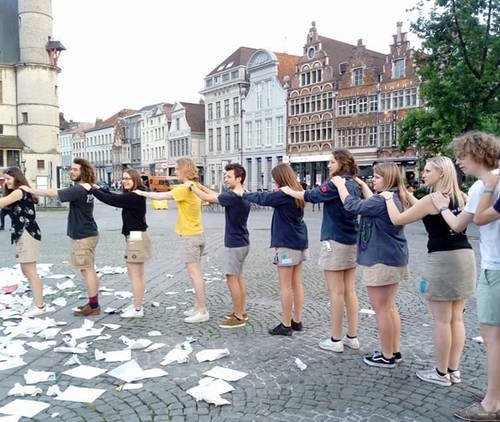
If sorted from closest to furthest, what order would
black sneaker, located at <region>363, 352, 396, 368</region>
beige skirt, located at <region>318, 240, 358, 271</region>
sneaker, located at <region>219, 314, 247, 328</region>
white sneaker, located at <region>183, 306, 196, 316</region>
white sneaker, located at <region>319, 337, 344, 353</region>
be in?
black sneaker, located at <region>363, 352, 396, 368</region>, beige skirt, located at <region>318, 240, 358, 271</region>, white sneaker, located at <region>319, 337, 344, 353</region>, sneaker, located at <region>219, 314, 247, 328</region>, white sneaker, located at <region>183, 306, 196, 316</region>

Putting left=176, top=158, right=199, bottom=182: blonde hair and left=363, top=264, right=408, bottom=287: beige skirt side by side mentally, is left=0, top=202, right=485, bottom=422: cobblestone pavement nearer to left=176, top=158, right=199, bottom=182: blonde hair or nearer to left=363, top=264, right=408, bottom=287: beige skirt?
left=363, top=264, right=408, bottom=287: beige skirt

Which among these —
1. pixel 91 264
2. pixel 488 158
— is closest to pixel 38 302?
pixel 91 264

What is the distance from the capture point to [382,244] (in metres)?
4.41

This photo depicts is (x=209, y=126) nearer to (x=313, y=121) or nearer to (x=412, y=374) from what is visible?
(x=313, y=121)

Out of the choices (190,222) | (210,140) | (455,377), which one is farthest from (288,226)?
(210,140)

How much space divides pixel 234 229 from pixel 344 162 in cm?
160

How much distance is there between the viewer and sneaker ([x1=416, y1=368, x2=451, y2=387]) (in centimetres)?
420

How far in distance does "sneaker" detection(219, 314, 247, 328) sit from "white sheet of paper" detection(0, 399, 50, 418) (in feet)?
7.70

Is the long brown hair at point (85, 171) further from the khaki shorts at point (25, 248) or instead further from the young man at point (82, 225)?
the khaki shorts at point (25, 248)

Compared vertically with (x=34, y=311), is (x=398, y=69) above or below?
above

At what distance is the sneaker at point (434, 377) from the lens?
4.20 meters

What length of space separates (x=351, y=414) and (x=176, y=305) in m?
3.71

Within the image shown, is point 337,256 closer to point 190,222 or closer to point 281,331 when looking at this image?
point 281,331

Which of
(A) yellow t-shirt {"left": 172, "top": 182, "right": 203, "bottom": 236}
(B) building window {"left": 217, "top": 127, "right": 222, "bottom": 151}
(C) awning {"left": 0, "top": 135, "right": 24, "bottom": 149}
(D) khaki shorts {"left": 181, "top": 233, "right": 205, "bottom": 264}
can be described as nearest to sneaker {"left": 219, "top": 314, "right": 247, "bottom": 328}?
(D) khaki shorts {"left": 181, "top": 233, "right": 205, "bottom": 264}
